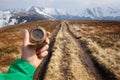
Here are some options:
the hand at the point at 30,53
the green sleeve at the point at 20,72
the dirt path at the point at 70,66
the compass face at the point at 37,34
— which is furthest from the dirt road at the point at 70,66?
the green sleeve at the point at 20,72

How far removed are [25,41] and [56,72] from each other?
24.7 metres

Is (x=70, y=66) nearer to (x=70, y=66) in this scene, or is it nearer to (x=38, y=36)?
(x=70, y=66)

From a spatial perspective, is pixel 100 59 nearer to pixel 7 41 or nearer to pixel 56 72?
pixel 56 72

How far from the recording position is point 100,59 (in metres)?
37.7

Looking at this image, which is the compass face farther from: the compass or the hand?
the hand

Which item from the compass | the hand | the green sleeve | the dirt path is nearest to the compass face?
the compass

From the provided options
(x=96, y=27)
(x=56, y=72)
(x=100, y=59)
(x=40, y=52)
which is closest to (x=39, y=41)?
(x=40, y=52)

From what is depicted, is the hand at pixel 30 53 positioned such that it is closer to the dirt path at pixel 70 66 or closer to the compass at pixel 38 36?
the compass at pixel 38 36

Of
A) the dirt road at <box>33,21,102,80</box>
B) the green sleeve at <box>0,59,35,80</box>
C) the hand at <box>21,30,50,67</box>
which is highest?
the hand at <box>21,30,50,67</box>

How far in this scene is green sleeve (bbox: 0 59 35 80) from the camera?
536 cm

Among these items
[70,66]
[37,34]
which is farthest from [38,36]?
[70,66]

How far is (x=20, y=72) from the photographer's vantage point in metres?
5.45

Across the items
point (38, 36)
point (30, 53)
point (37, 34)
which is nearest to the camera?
point (30, 53)

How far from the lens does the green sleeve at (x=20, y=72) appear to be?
5.36 m
